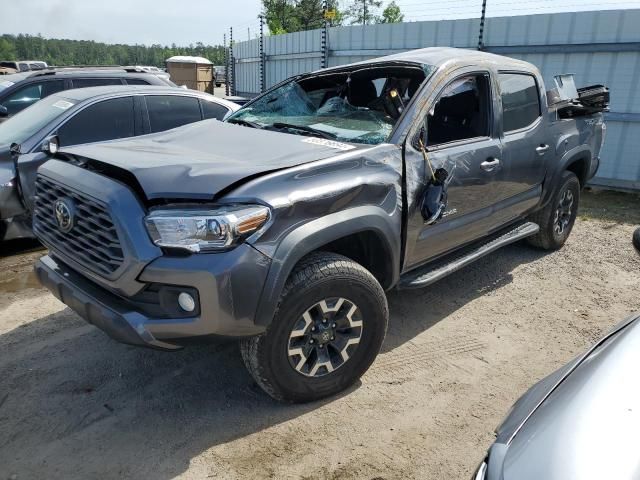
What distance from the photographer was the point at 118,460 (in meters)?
2.47

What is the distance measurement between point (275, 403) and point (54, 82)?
624 centimetres

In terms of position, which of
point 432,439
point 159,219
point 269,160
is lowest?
point 432,439

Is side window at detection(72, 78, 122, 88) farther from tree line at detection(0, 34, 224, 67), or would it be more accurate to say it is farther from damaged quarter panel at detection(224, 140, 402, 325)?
tree line at detection(0, 34, 224, 67)

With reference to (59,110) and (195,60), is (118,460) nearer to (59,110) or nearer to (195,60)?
(59,110)

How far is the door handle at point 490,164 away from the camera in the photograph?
3709 mm

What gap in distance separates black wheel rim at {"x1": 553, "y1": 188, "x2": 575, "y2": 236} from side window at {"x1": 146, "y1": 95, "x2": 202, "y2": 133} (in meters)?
4.06

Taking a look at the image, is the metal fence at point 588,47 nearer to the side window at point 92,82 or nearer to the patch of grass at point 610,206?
the patch of grass at point 610,206

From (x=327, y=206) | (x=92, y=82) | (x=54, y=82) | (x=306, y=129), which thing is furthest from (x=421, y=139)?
(x=54, y=82)

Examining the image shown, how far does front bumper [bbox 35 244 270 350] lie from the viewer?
2.30m

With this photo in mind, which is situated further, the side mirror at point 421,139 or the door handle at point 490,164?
the door handle at point 490,164

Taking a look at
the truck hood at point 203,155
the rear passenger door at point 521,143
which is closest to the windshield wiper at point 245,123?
the truck hood at point 203,155

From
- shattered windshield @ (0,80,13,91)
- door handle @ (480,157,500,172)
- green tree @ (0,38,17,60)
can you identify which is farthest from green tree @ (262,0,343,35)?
green tree @ (0,38,17,60)

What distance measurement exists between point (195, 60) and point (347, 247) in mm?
19467

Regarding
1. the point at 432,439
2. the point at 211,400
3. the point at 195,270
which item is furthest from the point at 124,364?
the point at 432,439
